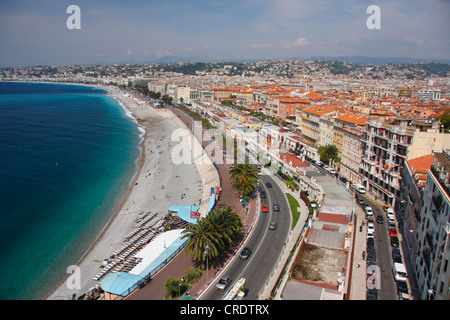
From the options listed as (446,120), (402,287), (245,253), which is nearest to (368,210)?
(402,287)

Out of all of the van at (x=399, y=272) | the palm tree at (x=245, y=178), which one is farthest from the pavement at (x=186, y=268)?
the van at (x=399, y=272)

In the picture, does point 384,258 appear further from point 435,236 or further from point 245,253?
point 245,253

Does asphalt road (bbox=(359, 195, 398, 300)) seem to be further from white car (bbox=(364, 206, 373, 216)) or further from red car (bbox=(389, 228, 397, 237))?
white car (bbox=(364, 206, 373, 216))

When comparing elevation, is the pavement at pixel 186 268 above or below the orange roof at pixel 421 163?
below

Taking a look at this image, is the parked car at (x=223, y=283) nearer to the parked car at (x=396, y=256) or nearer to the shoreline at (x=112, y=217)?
the parked car at (x=396, y=256)

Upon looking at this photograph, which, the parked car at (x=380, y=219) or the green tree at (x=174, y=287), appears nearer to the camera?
the green tree at (x=174, y=287)

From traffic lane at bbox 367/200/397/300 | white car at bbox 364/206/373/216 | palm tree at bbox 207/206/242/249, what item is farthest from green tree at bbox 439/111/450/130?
palm tree at bbox 207/206/242/249
